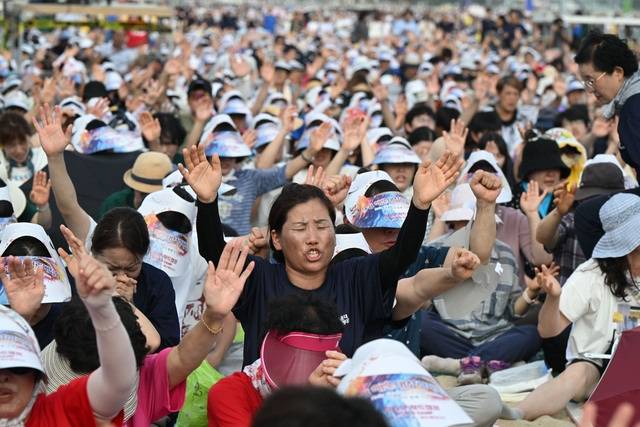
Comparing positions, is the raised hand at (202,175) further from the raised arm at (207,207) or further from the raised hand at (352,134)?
the raised hand at (352,134)

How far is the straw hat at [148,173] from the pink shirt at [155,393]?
11.7 ft

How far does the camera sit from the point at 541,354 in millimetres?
7758

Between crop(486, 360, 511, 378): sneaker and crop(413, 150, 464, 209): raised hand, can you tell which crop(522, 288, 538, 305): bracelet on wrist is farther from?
crop(413, 150, 464, 209): raised hand

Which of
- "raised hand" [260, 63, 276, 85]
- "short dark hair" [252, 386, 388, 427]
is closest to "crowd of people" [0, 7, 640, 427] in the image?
"short dark hair" [252, 386, 388, 427]

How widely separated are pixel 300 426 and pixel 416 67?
20774 mm

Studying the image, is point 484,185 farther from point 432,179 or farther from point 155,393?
point 155,393

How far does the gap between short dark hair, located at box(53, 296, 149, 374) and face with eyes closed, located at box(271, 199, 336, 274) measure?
75cm

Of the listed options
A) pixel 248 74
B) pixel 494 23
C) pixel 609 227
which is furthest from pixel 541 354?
pixel 494 23

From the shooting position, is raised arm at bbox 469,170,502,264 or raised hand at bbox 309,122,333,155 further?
raised hand at bbox 309,122,333,155

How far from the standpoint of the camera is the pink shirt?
4.35m

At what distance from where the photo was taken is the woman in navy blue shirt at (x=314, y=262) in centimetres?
473

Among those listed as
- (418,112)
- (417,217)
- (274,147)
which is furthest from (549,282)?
(418,112)

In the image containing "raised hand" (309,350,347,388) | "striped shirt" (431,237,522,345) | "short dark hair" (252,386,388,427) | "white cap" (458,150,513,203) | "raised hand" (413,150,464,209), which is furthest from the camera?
"white cap" (458,150,513,203)

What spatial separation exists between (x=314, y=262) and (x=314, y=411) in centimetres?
241
